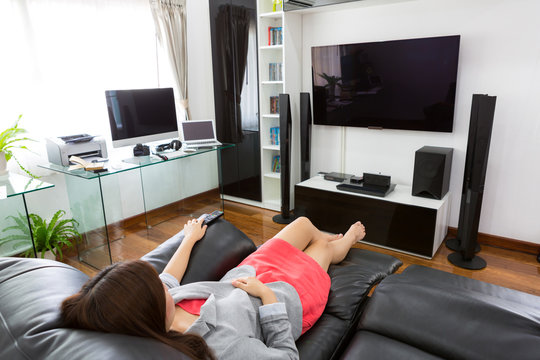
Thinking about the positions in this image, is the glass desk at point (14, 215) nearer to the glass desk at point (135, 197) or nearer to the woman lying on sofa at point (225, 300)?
the glass desk at point (135, 197)

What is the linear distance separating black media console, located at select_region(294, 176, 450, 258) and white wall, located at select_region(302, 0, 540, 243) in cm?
38

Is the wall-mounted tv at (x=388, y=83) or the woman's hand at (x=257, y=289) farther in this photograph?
the wall-mounted tv at (x=388, y=83)

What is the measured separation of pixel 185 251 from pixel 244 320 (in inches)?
19.2

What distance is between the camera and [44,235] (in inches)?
108

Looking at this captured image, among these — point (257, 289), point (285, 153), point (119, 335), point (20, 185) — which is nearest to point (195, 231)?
point (257, 289)

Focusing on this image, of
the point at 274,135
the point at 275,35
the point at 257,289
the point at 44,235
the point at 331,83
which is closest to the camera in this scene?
the point at 257,289

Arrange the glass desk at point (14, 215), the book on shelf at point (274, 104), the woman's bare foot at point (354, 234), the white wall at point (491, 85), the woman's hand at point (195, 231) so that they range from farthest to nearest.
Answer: the book on shelf at point (274, 104)
the white wall at point (491, 85)
the glass desk at point (14, 215)
the woman's bare foot at point (354, 234)
the woman's hand at point (195, 231)

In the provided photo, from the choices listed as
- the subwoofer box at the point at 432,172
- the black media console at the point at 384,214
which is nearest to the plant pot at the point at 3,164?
the black media console at the point at 384,214

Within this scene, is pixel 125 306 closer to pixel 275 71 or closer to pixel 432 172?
pixel 432 172

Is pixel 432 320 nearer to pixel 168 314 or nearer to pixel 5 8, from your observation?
pixel 168 314

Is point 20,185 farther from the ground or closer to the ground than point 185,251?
farther from the ground

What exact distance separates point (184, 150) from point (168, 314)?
8.21 feet

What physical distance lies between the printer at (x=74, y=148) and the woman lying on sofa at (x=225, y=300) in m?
1.61

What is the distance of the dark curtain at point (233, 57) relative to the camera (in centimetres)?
371
